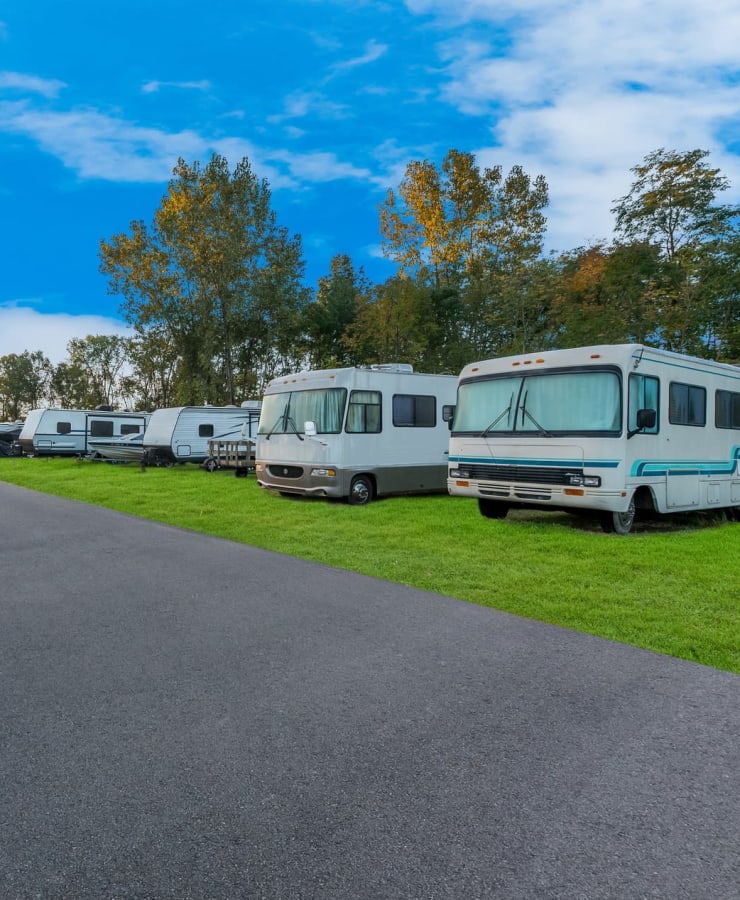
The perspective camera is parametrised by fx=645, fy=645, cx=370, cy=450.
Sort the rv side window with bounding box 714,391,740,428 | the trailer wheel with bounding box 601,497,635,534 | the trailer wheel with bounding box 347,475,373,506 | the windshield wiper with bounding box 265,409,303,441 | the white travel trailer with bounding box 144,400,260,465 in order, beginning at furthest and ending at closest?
the white travel trailer with bounding box 144,400,260,465 → the windshield wiper with bounding box 265,409,303,441 → the trailer wheel with bounding box 347,475,373,506 → the rv side window with bounding box 714,391,740,428 → the trailer wheel with bounding box 601,497,635,534

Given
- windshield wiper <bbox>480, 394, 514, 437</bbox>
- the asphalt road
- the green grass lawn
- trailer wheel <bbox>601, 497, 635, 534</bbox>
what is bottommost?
the asphalt road

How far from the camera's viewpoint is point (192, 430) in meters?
23.4

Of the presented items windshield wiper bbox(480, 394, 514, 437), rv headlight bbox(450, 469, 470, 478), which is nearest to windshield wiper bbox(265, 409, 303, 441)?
rv headlight bbox(450, 469, 470, 478)

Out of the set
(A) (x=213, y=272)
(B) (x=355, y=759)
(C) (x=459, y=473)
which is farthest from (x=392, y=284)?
(B) (x=355, y=759)

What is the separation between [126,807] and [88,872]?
1.21 ft

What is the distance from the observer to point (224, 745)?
305cm

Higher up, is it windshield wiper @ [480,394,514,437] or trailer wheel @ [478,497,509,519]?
windshield wiper @ [480,394,514,437]

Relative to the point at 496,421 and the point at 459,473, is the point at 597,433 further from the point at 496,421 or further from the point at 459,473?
the point at 459,473

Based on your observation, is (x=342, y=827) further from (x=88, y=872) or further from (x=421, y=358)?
(x=421, y=358)

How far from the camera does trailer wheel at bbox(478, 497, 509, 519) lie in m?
11.2

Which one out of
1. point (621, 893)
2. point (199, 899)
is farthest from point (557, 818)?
point (199, 899)

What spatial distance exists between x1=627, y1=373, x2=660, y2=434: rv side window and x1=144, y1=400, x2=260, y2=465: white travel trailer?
50.7 ft

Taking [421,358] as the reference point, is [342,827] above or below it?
below

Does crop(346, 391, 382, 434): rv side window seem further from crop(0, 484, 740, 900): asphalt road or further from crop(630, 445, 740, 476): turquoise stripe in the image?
crop(0, 484, 740, 900): asphalt road
